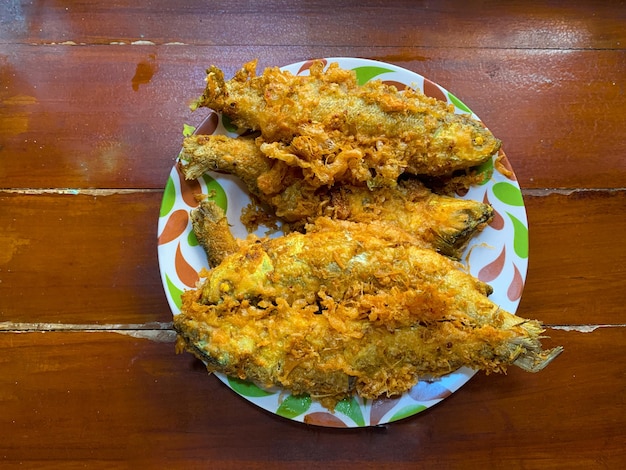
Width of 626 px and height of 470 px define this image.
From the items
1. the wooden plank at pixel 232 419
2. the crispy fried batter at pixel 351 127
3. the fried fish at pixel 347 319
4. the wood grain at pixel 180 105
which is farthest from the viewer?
the wood grain at pixel 180 105

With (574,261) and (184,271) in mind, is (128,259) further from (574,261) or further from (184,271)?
(574,261)

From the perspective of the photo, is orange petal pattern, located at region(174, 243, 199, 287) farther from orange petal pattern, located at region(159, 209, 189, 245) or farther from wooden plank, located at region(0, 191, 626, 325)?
wooden plank, located at region(0, 191, 626, 325)

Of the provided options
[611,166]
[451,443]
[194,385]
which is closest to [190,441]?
[194,385]

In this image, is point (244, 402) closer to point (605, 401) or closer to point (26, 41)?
point (605, 401)

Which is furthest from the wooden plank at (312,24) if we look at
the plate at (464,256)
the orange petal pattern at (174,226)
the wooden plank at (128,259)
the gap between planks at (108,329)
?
the gap between planks at (108,329)

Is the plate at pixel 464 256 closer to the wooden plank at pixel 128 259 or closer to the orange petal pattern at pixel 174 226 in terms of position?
the orange petal pattern at pixel 174 226

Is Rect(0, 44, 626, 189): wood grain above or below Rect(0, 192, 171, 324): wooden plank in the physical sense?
above

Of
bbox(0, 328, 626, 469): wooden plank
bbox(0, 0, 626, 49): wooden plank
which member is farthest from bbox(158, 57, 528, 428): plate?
bbox(0, 0, 626, 49): wooden plank
